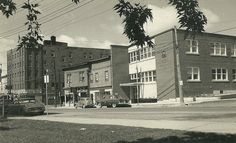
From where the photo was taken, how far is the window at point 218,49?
56.4 metres

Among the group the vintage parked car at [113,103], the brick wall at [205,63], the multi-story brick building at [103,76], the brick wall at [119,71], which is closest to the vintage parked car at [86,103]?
the multi-story brick building at [103,76]

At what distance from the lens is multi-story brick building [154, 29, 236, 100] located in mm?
52594

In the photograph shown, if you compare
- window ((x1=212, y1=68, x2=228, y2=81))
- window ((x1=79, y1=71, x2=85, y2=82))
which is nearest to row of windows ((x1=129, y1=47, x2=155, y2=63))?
window ((x1=212, y1=68, x2=228, y2=81))

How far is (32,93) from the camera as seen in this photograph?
11181 centimetres

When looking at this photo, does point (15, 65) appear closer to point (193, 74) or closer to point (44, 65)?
point (44, 65)

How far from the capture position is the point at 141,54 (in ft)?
203

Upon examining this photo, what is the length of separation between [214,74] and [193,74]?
13.2ft

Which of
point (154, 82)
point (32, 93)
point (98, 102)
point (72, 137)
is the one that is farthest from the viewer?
point (32, 93)

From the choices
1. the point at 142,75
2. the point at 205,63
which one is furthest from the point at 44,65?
the point at 205,63

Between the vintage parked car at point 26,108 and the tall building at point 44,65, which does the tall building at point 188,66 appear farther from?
the tall building at point 44,65

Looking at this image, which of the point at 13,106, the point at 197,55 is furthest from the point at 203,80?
the point at 13,106

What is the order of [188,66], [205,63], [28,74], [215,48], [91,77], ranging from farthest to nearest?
1. [28,74]
2. [91,77]
3. [215,48]
4. [205,63]
5. [188,66]

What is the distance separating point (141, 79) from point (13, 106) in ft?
90.1

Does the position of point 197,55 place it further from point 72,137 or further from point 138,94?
point 72,137
